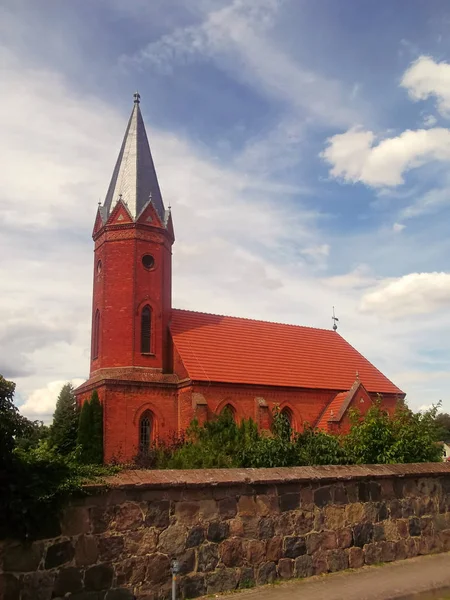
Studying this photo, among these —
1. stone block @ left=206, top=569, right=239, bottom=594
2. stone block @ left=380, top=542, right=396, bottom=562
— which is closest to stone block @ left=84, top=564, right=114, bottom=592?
stone block @ left=206, top=569, right=239, bottom=594

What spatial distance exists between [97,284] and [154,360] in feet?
18.3

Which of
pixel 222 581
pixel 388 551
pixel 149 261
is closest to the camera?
pixel 222 581

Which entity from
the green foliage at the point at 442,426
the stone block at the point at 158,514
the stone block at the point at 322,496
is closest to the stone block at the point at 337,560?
the stone block at the point at 322,496

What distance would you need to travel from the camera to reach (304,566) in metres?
8.77

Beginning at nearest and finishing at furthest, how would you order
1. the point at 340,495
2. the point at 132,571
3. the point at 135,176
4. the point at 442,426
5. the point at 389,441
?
the point at 132,571 < the point at 340,495 < the point at 389,441 < the point at 442,426 < the point at 135,176

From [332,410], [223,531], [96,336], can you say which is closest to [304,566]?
[223,531]

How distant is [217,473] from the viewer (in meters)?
8.30

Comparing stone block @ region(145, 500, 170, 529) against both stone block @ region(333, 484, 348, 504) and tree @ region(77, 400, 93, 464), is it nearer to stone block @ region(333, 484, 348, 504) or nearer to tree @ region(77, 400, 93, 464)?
stone block @ region(333, 484, 348, 504)

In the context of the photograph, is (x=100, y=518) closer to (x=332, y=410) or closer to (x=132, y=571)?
(x=132, y=571)

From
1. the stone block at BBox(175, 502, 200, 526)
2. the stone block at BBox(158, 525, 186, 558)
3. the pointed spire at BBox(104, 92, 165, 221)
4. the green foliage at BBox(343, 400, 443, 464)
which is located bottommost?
the stone block at BBox(158, 525, 186, 558)

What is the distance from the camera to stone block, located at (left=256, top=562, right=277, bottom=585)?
8328 mm

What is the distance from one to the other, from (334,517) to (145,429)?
21846mm

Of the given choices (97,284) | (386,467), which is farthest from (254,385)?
(386,467)

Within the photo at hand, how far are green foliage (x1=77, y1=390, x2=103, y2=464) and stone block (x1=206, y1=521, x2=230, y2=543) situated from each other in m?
21.0
